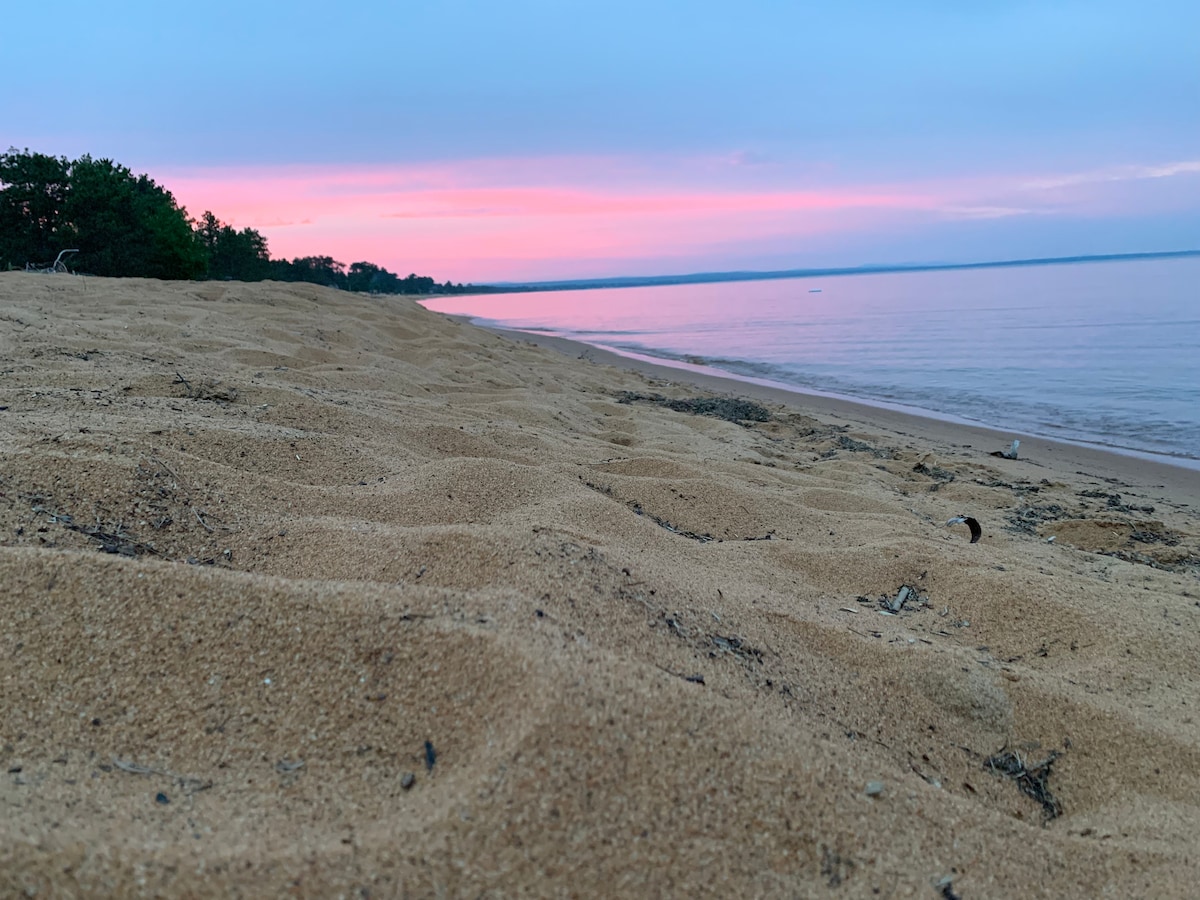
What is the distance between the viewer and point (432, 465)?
99.8 inches

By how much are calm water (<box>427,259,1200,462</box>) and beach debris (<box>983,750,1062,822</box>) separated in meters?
6.51

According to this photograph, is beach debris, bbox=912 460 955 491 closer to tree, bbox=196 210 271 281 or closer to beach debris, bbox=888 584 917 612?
beach debris, bbox=888 584 917 612

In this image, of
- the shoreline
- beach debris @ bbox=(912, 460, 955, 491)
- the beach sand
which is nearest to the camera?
the beach sand

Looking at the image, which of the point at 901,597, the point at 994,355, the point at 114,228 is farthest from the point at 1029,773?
the point at 114,228

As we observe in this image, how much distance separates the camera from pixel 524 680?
1.21m

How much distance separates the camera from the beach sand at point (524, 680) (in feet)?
3.29

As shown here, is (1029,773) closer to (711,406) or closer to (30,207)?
(711,406)

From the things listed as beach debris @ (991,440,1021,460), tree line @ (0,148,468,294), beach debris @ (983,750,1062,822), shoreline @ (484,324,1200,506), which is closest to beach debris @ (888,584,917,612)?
beach debris @ (983,750,1062,822)

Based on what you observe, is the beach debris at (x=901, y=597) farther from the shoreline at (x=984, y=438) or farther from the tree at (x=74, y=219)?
the tree at (x=74, y=219)

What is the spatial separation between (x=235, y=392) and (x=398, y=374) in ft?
5.40

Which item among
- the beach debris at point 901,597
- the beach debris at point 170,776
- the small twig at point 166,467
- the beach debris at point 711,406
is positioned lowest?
the beach debris at point 901,597

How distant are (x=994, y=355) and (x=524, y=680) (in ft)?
46.3

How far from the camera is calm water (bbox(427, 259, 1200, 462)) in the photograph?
8297 mm

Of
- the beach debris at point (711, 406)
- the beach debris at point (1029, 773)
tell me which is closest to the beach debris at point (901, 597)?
the beach debris at point (1029, 773)
